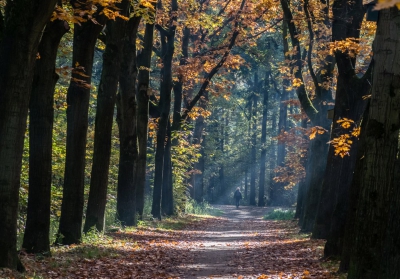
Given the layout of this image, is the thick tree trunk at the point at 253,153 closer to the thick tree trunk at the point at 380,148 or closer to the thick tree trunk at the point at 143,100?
the thick tree trunk at the point at 143,100

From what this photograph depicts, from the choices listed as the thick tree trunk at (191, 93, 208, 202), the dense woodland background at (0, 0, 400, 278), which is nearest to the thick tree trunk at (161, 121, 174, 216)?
the dense woodland background at (0, 0, 400, 278)

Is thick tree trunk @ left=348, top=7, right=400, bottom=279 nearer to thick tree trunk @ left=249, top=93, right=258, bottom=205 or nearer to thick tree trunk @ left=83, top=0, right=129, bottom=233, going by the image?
thick tree trunk @ left=83, top=0, right=129, bottom=233

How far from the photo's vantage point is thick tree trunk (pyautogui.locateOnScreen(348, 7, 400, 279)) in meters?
6.99

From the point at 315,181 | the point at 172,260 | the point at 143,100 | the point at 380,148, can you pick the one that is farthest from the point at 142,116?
the point at 380,148

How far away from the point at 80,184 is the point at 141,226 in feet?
26.8

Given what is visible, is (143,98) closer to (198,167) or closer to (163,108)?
(163,108)

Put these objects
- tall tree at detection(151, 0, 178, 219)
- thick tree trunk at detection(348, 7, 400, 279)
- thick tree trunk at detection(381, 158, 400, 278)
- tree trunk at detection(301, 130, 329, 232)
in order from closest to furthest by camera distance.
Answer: thick tree trunk at detection(348, 7, 400, 279)
thick tree trunk at detection(381, 158, 400, 278)
tree trunk at detection(301, 130, 329, 232)
tall tree at detection(151, 0, 178, 219)

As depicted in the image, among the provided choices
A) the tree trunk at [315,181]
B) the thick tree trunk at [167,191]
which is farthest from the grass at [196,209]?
the tree trunk at [315,181]

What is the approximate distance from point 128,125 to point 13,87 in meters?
10.4

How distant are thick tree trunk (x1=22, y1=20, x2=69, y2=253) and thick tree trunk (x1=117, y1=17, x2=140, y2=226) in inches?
280

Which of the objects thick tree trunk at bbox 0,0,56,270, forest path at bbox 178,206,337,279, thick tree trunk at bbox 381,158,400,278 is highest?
thick tree trunk at bbox 0,0,56,270

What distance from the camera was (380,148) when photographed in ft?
23.0

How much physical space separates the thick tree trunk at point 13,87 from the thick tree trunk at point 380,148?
4.66 meters

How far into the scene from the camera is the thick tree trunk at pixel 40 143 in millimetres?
10828
